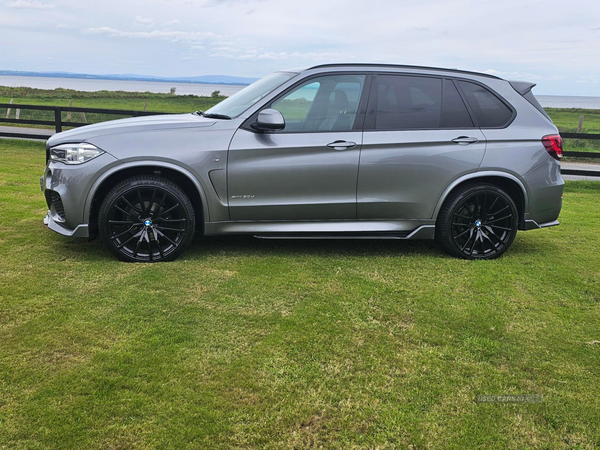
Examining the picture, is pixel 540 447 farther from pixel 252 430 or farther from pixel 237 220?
pixel 237 220

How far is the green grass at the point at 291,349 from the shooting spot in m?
2.38

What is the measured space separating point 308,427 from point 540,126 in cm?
403

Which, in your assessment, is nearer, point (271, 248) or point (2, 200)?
point (271, 248)

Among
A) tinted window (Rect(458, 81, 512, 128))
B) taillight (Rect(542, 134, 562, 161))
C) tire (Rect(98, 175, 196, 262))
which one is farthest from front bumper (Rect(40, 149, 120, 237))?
taillight (Rect(542, 134, 562, 161))

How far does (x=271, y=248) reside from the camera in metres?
5.25

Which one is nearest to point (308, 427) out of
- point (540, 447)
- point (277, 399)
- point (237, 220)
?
point (277, 399)

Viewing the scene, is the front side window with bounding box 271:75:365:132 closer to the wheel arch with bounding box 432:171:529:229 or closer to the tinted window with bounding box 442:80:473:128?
the tinted window with bounding box 442:80:473:128

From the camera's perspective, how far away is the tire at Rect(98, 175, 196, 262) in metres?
4.50

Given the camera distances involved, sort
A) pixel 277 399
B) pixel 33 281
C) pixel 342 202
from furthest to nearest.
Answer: pixel 342 202 → pixel 33 281 → pixel 277 399

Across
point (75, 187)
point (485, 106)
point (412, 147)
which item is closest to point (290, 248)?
point (412, 147)

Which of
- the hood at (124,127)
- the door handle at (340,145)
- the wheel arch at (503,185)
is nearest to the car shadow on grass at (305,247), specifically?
the wheel arch at (503,185)

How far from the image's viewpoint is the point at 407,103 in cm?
492

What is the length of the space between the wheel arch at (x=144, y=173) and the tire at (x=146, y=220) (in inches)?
3.4

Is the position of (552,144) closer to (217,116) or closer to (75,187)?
(217,116)
